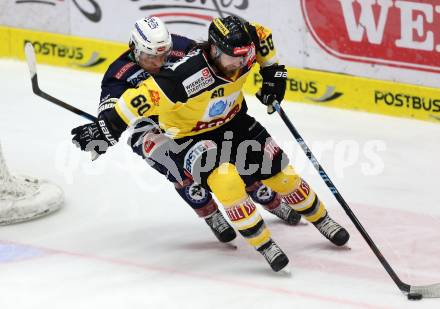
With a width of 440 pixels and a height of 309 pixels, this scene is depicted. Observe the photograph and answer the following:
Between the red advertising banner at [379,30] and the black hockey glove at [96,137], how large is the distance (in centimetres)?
301

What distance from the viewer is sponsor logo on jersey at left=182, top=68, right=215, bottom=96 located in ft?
16.3

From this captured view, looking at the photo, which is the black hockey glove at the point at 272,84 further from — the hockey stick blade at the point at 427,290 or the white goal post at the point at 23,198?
the white goal post at the point at 23,198

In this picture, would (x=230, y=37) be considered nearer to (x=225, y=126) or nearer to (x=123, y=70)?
(x=225, y=126)

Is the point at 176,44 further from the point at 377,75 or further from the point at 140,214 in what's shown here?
the point at 377,75

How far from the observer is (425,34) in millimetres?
7289

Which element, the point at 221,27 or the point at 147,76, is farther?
the point at 147,76

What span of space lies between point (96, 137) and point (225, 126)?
71 centimetres

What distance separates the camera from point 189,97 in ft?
16.5

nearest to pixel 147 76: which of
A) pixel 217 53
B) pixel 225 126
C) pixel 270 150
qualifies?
pixel 225 126

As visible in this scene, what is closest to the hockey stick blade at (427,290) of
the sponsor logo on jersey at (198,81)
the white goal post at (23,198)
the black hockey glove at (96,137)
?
the sponsor logo on jersey at (198,81)

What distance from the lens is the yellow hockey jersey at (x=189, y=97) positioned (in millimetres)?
4953

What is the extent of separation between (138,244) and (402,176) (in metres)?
1.89

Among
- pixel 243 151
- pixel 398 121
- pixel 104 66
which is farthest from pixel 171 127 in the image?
pixel 104 66

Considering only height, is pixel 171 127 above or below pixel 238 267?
above
